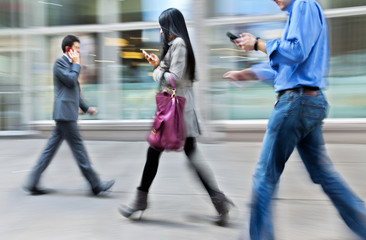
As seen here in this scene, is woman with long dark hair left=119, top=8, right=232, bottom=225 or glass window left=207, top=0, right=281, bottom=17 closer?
woman with long dark hair left=119, top=8, right=232, bottom=225

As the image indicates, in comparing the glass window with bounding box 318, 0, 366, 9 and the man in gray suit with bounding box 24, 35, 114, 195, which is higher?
the glass window with bounding box 318, 0, 366, 9

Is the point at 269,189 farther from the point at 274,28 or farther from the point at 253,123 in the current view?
the point at 274,28

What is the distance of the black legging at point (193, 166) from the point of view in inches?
126

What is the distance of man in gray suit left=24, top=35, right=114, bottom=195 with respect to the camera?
4.03 meters

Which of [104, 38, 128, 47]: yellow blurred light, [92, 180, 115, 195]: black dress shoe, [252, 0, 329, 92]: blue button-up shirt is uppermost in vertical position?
[104, 38, 128, 47]: yellow blurred light

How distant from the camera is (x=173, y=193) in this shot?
4.19 m

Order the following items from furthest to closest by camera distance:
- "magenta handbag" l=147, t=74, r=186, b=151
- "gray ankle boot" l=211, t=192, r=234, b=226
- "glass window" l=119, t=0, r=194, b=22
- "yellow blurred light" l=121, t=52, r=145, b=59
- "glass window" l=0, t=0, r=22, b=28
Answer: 1. "glass window" l=0, t=0, r=22, b=28
2. "yellow blurred light" l=121, t=52, r=145, b=59
3. "glass window" l=119, t=0, r=194, b=22
4. "gray ankle boot" l=211, t=192, r=234, b=226
5. "magenta handbag" l=147, t=74, r=186, b=151

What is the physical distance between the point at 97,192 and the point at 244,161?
2.40m

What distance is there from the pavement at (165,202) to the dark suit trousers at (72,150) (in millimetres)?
209

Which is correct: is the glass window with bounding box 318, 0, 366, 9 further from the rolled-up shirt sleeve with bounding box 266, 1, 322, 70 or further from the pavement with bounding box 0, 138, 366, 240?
the rolled-up shirt sleeve with bounding box 266, 1, 322, 70

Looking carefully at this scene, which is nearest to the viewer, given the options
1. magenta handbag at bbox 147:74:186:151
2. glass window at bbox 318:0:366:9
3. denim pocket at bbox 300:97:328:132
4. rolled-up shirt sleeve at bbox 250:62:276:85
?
denim pocket at bbox 300:97:328:132

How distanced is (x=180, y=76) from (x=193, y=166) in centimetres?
74

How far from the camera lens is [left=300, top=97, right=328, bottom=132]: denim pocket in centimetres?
233

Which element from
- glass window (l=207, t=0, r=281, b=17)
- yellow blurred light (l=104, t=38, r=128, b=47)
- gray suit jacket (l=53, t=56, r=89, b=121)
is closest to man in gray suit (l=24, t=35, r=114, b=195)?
gray suit jacket (l=53, t=56, r=89, b=121)
